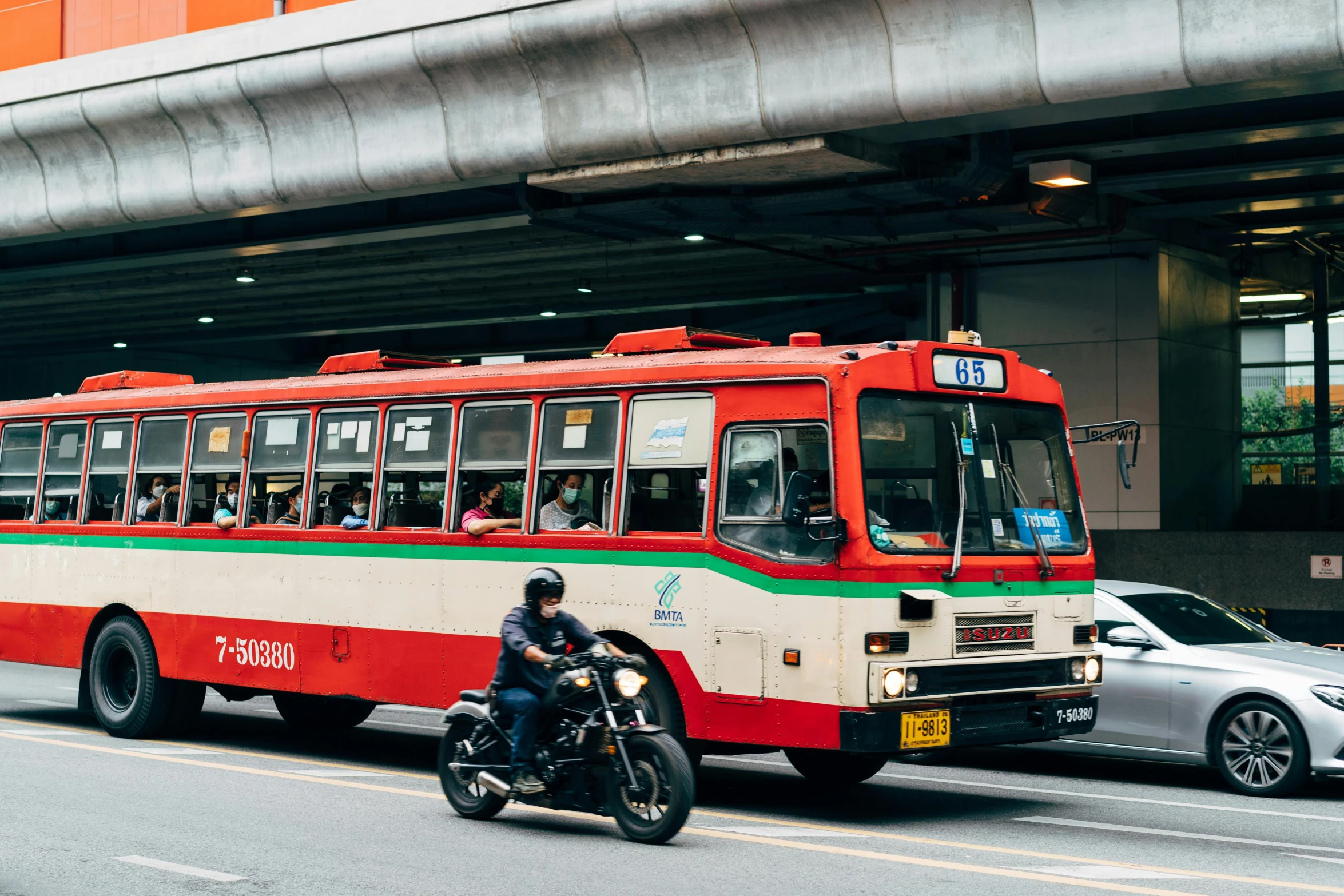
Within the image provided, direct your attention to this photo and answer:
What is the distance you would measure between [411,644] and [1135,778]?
18.8 feet

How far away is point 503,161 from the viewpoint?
18.1 metres

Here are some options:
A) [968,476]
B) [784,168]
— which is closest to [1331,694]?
[968,476]

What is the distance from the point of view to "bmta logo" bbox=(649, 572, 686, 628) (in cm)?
988

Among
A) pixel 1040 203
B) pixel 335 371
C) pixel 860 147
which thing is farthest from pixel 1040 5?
pixel 335 371

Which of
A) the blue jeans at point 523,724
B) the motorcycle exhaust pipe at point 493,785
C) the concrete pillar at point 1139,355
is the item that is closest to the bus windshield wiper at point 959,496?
the blue jeans at point 523,724

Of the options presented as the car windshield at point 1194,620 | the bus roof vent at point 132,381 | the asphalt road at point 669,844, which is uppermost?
the bus roof vent at point 132,381

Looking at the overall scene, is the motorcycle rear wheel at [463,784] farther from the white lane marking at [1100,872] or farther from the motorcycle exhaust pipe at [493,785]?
the white lane marking at [1100,872]

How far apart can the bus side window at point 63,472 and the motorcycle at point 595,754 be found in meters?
6.82

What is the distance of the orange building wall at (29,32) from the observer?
21406 millimetres

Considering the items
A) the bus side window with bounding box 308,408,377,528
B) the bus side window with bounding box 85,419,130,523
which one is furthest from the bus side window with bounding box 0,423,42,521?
the bus side window with bounding box 308,408,377,528

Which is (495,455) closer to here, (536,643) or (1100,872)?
(536,643)

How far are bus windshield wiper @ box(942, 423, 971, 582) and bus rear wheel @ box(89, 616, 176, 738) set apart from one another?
745cm

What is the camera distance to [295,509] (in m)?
12.6

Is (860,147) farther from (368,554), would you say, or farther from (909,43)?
(368,554)
